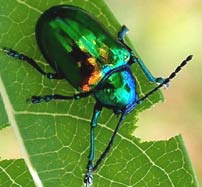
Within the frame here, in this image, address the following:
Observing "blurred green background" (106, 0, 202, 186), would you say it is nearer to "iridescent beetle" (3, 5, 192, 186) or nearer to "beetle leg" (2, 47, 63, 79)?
"iridescent beetle" (3, 5, 192, 186)

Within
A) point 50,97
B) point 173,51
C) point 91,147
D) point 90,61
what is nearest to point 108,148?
point 91,147

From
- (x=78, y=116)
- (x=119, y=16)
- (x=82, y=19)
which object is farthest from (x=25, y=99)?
(x=119, y=16)

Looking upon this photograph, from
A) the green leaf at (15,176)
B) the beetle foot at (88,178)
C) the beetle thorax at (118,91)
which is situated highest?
the beetle thorax at (118,91)

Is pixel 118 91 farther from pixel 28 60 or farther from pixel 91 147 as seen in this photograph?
pixel 28 60

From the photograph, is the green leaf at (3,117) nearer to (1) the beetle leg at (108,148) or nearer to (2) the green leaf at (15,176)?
(2) the green leaf at (15,176)

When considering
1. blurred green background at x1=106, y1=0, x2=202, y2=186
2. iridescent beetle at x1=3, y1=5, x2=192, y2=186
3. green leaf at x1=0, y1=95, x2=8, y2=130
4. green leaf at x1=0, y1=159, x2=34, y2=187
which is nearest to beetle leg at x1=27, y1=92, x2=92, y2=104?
iridescent beetle at x1=3, y1=5, x2=192, y2=186

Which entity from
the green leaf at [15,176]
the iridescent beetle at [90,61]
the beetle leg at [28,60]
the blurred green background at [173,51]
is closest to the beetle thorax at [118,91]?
the iridescent beetle at [90,61]
